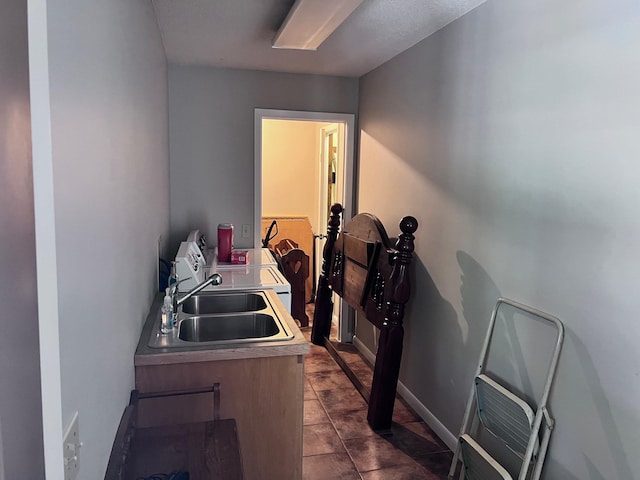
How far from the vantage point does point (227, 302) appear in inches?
98.9

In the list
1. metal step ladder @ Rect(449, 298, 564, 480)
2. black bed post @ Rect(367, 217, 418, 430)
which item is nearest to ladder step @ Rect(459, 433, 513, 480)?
metal step ladder @ Rect(449, 298, 564, 480)

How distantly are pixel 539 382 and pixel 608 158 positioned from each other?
0.92 m

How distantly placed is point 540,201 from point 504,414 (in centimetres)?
92

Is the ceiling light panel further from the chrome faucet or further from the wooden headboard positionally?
the chrome faucet

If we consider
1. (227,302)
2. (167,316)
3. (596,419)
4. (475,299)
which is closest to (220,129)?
(227,302)

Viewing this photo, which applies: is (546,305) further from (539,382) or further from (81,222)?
(81,222)

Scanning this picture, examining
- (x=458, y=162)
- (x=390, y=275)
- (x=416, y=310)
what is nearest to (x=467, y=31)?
(x=458, y=162)

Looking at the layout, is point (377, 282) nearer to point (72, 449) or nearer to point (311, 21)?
point (311, 21)

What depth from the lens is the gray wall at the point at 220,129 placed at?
3588 mm

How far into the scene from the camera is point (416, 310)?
9.72 feet

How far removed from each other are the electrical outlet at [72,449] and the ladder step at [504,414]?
5.30ft

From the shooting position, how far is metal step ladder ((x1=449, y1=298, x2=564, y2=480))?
1751mm

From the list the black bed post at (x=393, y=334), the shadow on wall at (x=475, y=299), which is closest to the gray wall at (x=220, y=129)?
the black bed post at (x=393, y=334)

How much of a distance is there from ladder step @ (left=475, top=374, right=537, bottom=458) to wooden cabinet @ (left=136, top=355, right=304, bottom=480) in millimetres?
864
